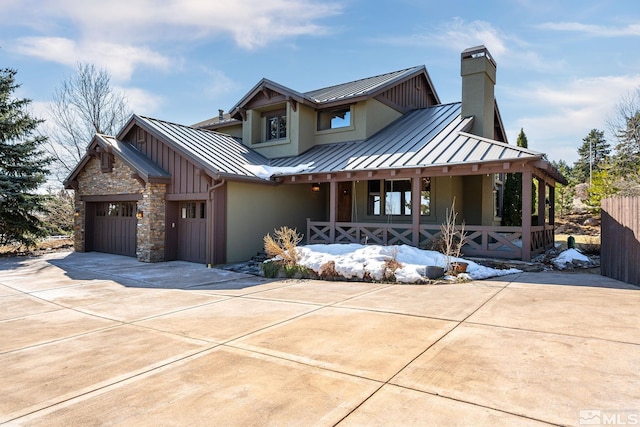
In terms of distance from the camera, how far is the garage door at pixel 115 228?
49.2 feet

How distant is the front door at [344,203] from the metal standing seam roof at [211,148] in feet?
11.2

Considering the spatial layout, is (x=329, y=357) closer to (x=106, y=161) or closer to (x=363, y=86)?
(x=363, y=86)

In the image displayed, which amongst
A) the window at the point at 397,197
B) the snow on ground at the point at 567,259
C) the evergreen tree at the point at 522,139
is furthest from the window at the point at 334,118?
the evergreen tree at the point at 522,139

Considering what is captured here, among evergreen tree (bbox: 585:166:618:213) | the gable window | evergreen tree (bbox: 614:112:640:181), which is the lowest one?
evergreen tree (bbox: 585:166:618:213)

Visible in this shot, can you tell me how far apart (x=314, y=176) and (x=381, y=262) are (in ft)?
15.1

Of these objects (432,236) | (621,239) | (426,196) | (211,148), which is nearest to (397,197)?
(426,196)

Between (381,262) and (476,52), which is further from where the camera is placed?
(476,52)

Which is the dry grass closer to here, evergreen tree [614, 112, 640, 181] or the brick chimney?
the brick chimney

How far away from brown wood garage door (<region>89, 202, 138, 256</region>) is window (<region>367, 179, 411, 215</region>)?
9.36m

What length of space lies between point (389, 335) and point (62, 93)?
98.3 ft

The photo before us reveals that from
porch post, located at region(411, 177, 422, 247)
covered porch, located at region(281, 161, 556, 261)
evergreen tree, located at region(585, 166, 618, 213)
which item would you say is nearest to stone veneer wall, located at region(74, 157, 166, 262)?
covered porch, located at region(281, 161, 556, 261)

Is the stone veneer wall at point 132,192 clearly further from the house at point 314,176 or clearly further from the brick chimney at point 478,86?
the brick chimney at point 478,86

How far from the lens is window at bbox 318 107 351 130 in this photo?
15836 millimetres

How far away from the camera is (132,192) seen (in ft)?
47.0
